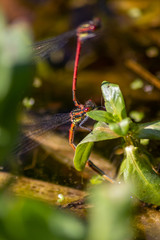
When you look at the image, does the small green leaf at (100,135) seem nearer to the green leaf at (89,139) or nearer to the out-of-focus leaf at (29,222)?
the green leaf at (89,139)

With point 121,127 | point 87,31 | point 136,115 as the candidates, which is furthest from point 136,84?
point 121,127

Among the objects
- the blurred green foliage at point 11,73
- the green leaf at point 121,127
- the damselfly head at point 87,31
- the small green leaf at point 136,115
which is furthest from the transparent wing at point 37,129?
the blurred green foliage at point 11,73

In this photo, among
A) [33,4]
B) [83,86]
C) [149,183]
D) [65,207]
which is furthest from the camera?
[33,4]

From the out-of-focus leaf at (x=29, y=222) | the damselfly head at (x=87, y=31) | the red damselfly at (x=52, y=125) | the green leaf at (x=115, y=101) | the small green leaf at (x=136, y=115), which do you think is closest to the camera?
the out-of-focus leaf at (x=29, y=222)

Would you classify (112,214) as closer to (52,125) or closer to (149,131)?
(149,131)

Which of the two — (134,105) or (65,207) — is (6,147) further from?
(134,105)

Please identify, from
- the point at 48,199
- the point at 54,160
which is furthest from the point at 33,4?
the point at 48,199

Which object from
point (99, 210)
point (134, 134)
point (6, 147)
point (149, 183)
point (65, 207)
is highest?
point (6, 147)
